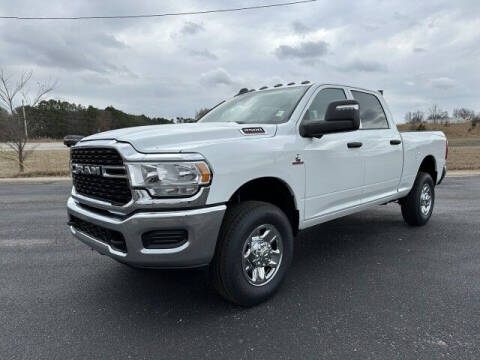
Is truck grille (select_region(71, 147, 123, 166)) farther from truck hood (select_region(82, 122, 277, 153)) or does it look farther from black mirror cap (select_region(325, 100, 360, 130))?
black mirror cap (select_region(325, 100, 360, 130))

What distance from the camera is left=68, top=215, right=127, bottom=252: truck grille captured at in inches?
104

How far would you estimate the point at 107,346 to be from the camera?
2.49 metres

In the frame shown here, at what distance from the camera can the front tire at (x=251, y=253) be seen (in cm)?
272

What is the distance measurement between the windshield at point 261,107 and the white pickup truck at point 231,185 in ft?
0.06

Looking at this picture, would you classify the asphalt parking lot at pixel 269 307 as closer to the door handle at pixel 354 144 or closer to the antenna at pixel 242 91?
the door handle at pixel 354 144

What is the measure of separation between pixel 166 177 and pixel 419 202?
4.17 metres

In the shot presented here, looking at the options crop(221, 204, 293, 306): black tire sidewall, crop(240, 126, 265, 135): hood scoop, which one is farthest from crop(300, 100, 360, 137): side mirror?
crop(221, 204, 293, 306): black tire sidewall

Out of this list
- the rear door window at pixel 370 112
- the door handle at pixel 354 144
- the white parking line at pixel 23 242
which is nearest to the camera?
the door handle at pixel 354 144

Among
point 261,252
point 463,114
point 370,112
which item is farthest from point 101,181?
point 463,114

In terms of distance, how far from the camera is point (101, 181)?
281cm

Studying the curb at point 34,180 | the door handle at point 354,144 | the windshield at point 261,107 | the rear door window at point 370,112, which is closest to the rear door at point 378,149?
the rear door window at point 370,112

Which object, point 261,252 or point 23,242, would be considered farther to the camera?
point 23,242

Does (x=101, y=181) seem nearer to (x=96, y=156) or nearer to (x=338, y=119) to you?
(x=96, y=156)

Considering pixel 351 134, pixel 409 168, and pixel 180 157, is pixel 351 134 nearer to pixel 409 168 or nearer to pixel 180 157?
pixel 409 168
